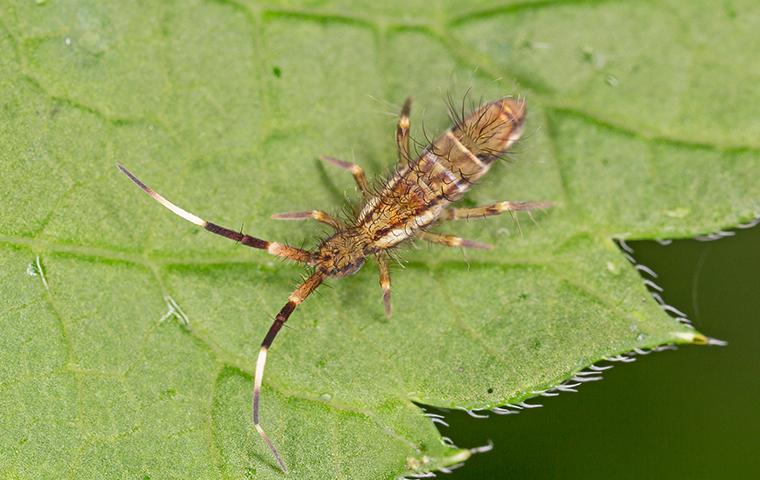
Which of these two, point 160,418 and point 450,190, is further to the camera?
point 450,190

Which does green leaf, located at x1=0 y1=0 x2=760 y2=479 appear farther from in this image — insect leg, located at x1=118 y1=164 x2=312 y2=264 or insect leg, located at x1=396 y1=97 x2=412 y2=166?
insect leg, located at x1=118 y1=164 x2=312 y2=264

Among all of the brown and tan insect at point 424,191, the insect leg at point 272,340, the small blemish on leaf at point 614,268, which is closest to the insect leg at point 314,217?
the brown and tan insect at point 424,191

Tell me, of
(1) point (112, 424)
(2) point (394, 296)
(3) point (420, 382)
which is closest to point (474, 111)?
(2) point (394, 296)

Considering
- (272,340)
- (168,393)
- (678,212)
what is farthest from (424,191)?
(168,393)

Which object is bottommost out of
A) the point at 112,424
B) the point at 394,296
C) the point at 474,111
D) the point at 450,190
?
the point at 112,424

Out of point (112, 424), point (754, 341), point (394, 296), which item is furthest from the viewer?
point (754, 341)

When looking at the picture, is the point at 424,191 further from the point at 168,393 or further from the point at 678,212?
the point at 168,393

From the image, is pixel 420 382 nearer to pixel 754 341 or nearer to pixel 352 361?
pixel 352 361
